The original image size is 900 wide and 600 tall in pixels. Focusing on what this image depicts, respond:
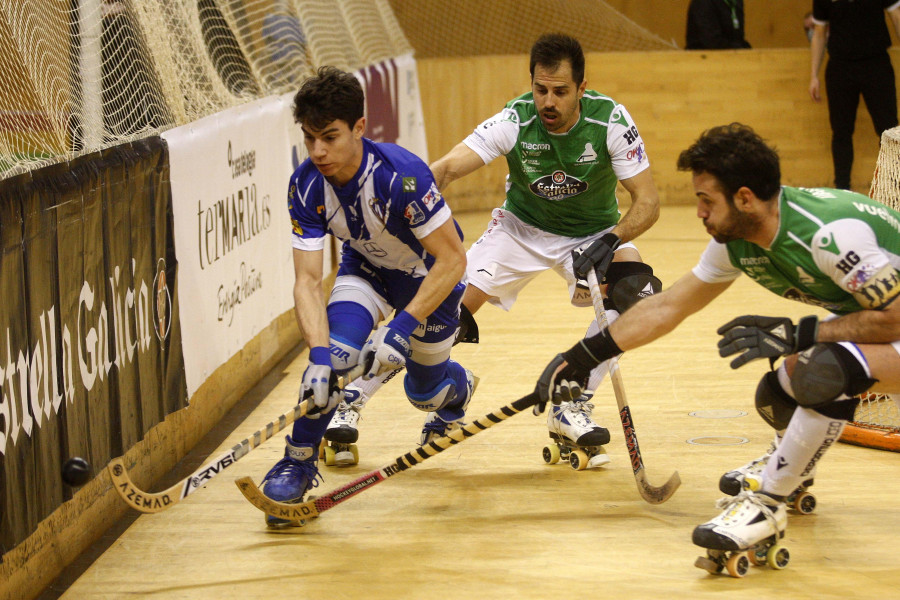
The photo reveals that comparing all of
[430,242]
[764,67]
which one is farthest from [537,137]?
[764,67]

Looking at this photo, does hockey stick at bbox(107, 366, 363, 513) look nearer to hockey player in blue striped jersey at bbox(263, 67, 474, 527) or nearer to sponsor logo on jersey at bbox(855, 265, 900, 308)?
hockey player in blue striped jersey at bbox(263, 67, 474, 527)

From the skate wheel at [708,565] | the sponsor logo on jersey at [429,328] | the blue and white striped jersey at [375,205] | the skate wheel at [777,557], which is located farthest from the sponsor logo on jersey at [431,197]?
the skate wheel at [777,557]

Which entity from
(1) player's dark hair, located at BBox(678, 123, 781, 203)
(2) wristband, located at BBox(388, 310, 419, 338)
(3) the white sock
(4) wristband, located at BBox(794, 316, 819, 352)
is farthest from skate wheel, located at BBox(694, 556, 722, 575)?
(2) wristband, located at BBox(388, 310, 419, 338)

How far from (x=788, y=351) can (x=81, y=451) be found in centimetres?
217

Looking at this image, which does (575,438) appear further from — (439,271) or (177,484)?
(177,484)

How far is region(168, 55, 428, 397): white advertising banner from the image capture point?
4512 mm

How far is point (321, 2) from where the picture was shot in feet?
27.2

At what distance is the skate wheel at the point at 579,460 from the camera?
13.9ft

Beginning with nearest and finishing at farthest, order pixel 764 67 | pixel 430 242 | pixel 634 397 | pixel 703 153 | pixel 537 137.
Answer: pixel 703 153
pixel 430 242
pixel 537 137
pixel 634 397
pixel 764 67

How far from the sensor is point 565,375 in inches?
138

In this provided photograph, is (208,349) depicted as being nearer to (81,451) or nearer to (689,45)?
(81,451)

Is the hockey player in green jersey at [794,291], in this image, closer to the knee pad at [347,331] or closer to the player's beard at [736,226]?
the player's beard at [736,226]

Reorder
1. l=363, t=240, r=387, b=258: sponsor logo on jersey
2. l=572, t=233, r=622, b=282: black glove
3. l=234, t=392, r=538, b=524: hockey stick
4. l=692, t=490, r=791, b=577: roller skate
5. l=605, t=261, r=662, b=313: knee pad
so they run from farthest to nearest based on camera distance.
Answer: l=605, t=261, r=662, b=313: knee pad, l=572, t=233, r=622, b=282: black glove, l=363, t=240, r=387, b=258: sponsor logo on jersey, l=234, t=392, r=538, b=524: hockey stick, l=692, t=490, r=791, b=577: roller skate

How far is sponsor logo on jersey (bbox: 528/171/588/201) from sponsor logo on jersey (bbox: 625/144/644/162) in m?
0.22
